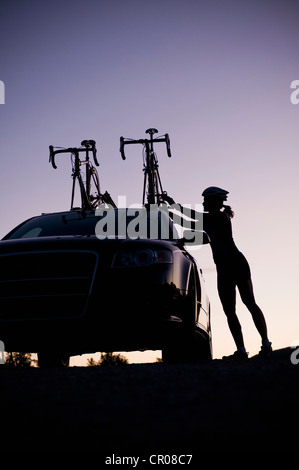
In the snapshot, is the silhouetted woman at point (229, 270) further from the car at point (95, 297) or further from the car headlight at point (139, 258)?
the car headlight at point (139, 258)

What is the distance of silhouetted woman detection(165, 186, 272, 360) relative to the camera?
17.6 feet

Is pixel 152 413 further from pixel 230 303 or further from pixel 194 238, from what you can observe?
pixel 230 303

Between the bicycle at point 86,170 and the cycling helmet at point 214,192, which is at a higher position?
the bicycle at point 86,170

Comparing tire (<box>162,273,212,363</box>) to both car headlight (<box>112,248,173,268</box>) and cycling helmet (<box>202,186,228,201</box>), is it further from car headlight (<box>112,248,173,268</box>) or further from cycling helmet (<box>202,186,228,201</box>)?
cycling helmet (<box>202,186,228,201</box>)

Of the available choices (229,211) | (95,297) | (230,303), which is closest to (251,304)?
(230,303)

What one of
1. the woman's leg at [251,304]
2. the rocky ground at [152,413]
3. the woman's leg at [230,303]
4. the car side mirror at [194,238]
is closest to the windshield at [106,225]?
the car side mirror at [194,238]

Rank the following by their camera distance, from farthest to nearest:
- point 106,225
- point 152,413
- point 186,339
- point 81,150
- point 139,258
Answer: point 81,150, point 106,225, point 186,339, point 139,258, point 152,413

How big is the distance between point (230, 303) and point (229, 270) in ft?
1.31

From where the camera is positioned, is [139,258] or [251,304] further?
[251,304]

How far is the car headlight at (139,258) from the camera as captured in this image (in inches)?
147

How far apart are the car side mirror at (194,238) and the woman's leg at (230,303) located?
0.86 metres

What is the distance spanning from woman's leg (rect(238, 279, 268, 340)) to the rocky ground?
2751mm

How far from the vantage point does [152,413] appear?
1.73 metres

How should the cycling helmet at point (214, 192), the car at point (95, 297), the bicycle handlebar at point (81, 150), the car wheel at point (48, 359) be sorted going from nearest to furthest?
the car at point (95, 297), the cycling helmet at point (214, 192), the car wheel at point (48, 359), the bicycle handlebar at point (81, 150)
